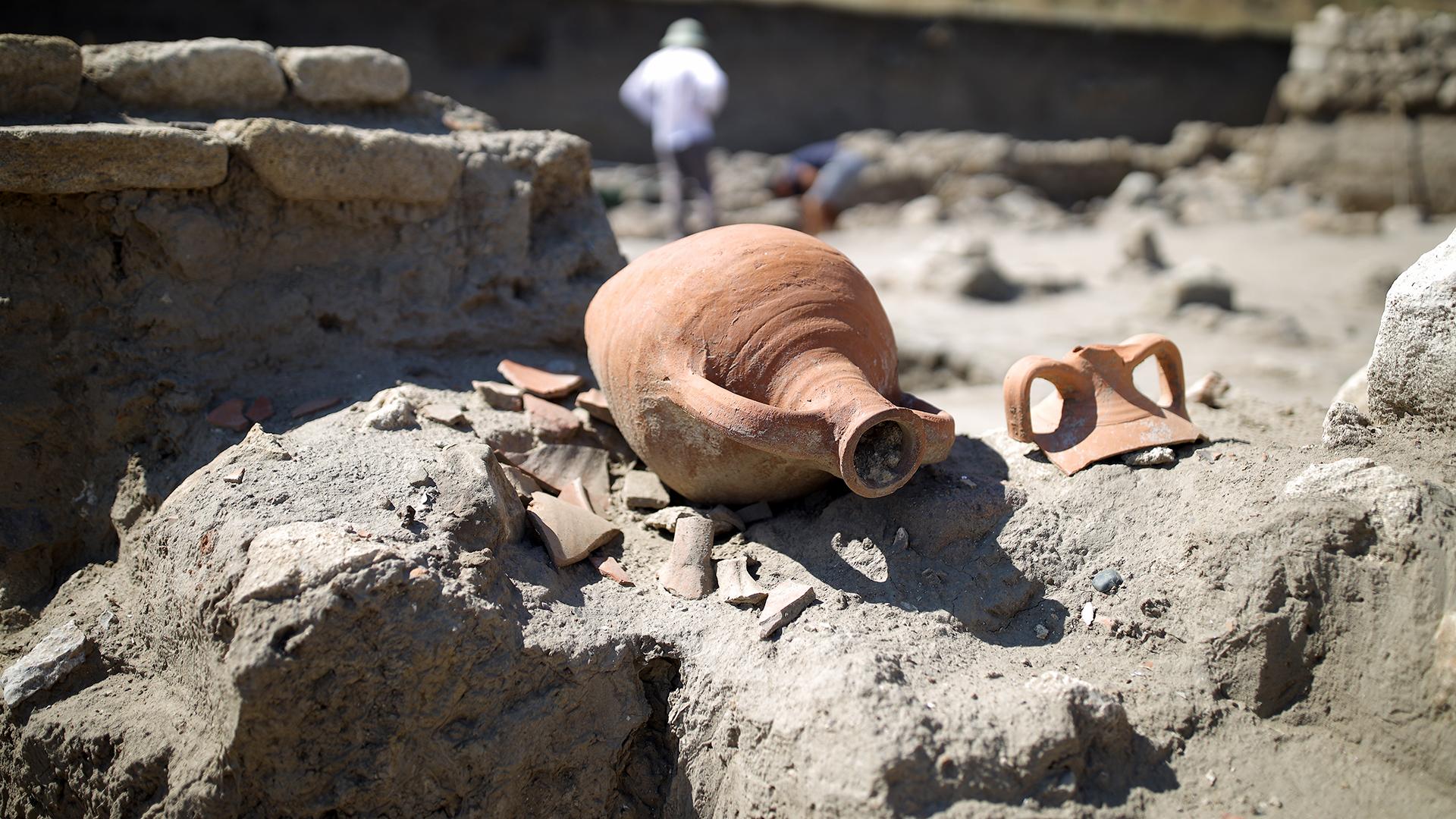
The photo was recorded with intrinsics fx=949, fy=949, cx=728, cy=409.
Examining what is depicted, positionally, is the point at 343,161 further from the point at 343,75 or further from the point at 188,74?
the point at 188,74

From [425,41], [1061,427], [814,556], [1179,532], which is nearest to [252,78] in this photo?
[814,556]

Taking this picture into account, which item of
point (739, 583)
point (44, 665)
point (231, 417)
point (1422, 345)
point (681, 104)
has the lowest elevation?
point (44, 665)

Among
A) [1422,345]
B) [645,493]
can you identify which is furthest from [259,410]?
[1422,345]

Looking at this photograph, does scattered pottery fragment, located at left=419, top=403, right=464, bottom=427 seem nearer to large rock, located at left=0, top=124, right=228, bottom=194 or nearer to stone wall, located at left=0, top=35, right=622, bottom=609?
stone wall, located at left=0, top=35, right=622, bottom=609

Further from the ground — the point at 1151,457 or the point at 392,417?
the point at 1151,457

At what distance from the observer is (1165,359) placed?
261 centimetres

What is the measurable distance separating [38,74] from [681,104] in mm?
4372

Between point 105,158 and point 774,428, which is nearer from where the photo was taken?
point 774,428

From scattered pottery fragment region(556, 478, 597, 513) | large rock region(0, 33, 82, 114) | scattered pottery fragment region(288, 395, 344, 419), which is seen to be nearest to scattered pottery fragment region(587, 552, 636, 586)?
scattered pottery fragment region(556, 478, 597, 513)

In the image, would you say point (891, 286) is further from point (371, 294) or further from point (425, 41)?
point (425, 41)

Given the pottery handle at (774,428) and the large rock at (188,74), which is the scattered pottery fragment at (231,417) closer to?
the large rock at (188,74)

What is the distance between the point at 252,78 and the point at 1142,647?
9.92 feet

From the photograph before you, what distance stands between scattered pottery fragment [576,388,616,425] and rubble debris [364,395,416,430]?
1.63ft

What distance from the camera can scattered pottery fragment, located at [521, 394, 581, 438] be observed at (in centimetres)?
274
